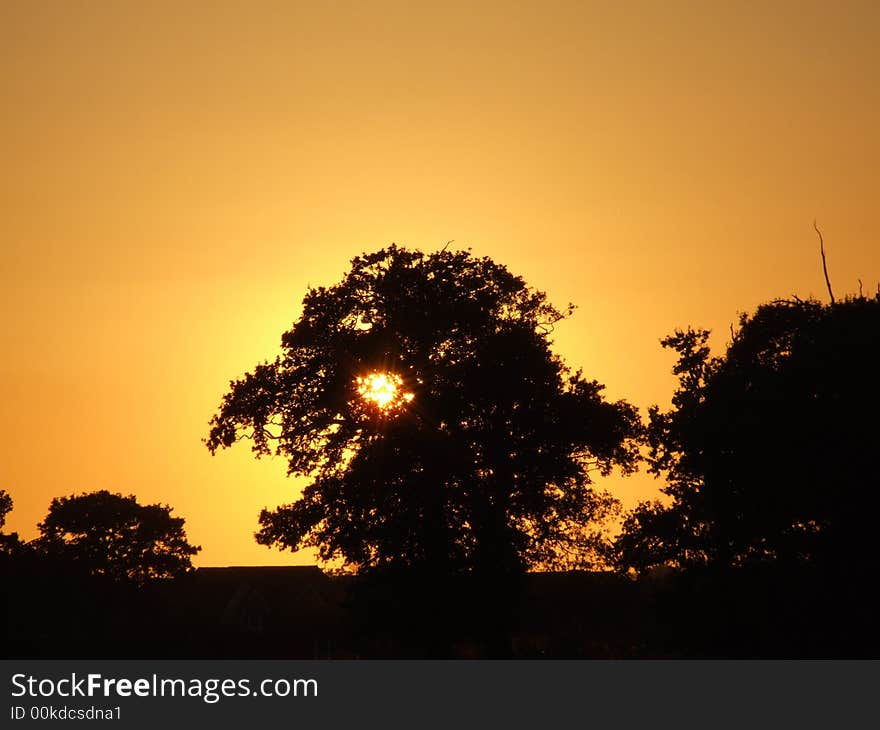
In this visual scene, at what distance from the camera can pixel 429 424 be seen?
47406mm

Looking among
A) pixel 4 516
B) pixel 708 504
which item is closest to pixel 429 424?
pixel 708 504

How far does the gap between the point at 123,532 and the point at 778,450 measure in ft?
271

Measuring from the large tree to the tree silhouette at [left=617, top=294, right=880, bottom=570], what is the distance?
331 centimetres

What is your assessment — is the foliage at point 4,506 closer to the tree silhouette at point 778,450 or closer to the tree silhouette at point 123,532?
the tree silhouette at point 123,532

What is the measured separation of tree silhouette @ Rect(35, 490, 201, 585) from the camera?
113 metres

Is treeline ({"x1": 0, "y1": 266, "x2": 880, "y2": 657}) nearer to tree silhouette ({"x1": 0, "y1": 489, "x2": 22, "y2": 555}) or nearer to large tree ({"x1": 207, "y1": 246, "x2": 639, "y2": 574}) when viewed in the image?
large tree ({"x1": 207, "y1": 246, "x2": 639, "y2": 574})

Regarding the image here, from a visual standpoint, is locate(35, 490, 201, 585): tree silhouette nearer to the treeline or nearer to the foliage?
the foliage

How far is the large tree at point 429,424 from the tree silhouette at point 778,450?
10.9ft

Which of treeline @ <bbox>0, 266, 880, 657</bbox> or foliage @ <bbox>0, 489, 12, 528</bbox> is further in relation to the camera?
foliage @ <bbox>0, 489, 12, 528</bbox>

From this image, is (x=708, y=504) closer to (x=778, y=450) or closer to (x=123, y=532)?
(x=778, y=450)

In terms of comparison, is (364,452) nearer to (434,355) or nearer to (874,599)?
(434,355)

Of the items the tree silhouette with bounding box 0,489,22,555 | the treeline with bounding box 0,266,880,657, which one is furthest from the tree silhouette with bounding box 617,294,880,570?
the tree silhouette with bounding box 0,489,22,555

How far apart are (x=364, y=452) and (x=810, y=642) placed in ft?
59.2

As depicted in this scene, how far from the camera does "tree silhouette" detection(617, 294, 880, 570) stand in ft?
144
